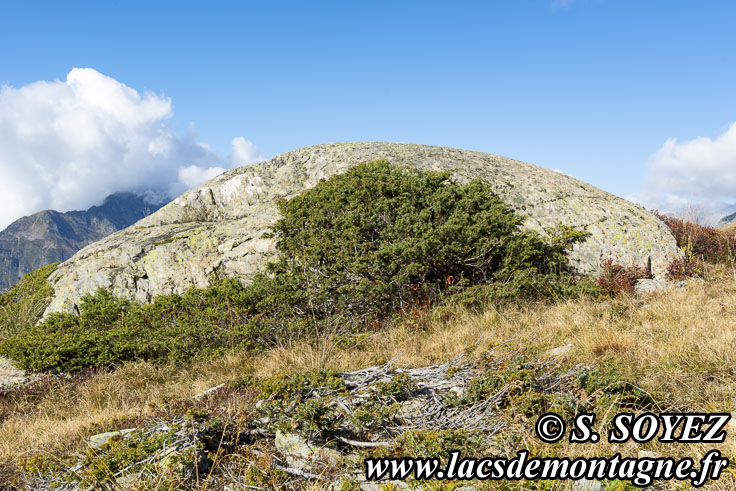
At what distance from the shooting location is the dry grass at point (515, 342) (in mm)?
3531

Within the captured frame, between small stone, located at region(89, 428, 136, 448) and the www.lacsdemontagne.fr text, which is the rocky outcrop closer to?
small stone, located at region(89, 428, 136, 448)

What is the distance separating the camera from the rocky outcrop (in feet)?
28.5

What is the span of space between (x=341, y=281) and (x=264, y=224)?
2896 millimetres

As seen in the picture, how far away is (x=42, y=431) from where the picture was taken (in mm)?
4145

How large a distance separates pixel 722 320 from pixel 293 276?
20.9 feet

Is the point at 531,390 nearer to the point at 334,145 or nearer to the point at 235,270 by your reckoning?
the point at 235,270

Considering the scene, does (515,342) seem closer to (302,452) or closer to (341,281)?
(302,452)

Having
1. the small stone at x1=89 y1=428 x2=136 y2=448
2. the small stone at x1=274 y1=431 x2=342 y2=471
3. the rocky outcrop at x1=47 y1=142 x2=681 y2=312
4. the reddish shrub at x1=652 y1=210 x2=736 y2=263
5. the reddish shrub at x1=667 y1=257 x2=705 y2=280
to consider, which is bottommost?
the small stone at x1=274 y1=431 x2=342 y2=471

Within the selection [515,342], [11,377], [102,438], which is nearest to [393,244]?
[515,342]

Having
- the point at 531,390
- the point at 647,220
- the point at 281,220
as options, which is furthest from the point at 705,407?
the point at 647,220

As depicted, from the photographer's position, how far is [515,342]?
198 inches

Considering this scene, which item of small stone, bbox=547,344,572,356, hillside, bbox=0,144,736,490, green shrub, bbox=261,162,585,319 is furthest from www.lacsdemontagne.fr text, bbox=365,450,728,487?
green shrub, bbox=261,162,585,319

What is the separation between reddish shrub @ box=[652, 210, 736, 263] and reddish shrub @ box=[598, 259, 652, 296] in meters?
1.81

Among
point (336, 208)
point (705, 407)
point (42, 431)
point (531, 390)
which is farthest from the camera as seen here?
point (336, 208)
